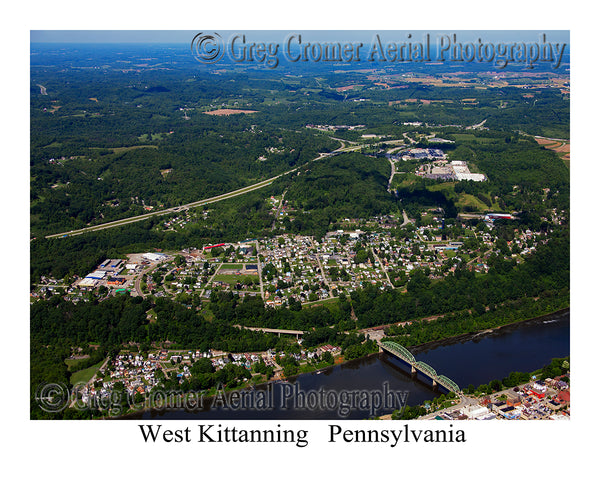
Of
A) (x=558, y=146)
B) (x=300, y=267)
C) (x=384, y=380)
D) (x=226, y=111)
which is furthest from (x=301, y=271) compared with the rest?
(x=226, y=111)

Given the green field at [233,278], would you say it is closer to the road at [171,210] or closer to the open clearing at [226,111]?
the road at [171,210]

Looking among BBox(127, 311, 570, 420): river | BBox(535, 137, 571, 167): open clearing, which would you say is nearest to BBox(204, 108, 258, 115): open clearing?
BBox(535, 137, 571, 167): open clearing

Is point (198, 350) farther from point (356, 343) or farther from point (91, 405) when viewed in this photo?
point (356, 343)

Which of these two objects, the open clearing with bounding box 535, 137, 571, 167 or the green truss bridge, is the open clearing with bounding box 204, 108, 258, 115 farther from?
the green truss bridge

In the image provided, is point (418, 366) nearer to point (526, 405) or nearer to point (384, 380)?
point (384, 380)

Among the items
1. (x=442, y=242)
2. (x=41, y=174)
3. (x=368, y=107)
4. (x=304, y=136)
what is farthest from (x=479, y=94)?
(x=41, y=174)

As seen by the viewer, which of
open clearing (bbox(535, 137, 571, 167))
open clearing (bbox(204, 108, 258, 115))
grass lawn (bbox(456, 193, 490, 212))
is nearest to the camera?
grass lawn (bbox(456, 193, 490, 212))
